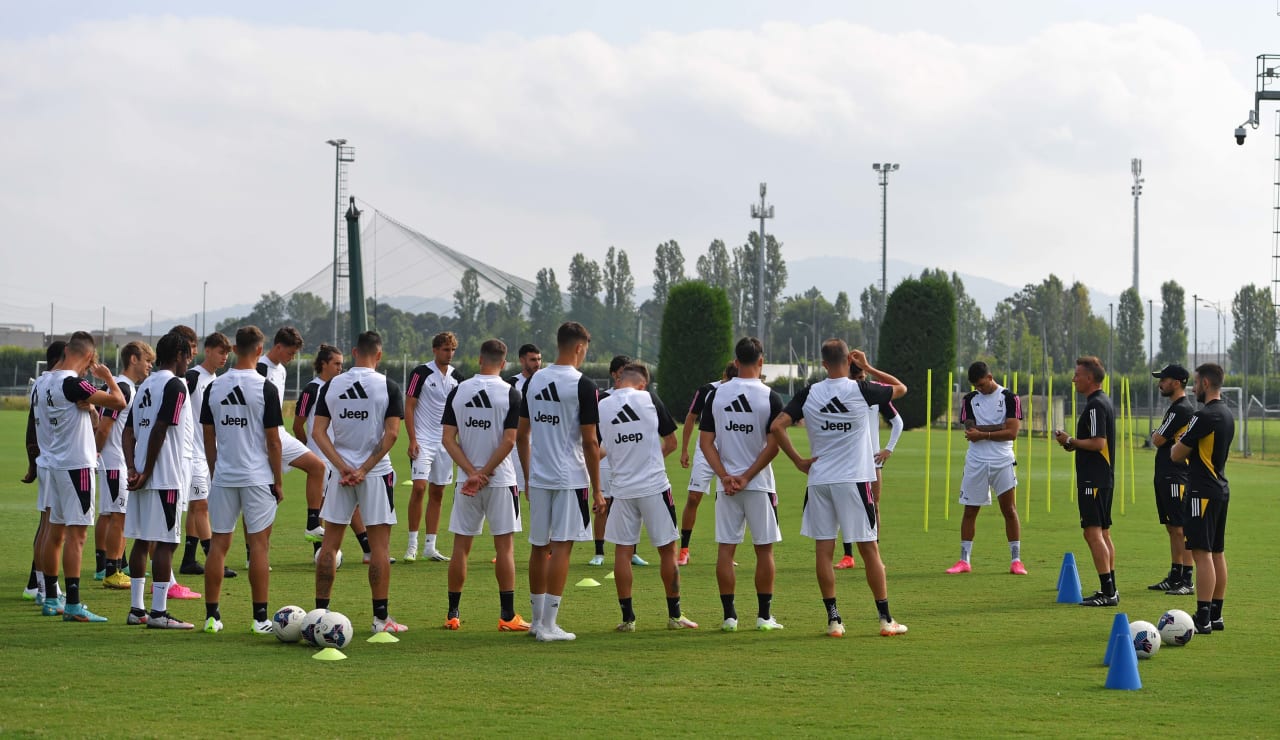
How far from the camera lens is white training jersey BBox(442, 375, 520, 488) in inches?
399

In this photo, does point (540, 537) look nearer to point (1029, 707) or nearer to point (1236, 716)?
point (1029, 707)

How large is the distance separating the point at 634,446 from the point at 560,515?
0.81m

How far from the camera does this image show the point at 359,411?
32.9 feet

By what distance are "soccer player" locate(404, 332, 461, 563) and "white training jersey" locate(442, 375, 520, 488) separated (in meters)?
3.58

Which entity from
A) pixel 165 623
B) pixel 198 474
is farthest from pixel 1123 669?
pixel 198 474

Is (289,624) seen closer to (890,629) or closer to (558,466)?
(558,466)

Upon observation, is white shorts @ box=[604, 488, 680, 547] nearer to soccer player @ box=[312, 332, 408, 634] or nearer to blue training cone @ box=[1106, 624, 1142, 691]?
soccer player @ box=[312, 332, 408, 634]

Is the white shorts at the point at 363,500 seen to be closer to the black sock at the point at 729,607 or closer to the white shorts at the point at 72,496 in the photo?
the white shorts at the point at 72,496

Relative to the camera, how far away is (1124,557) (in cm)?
1584

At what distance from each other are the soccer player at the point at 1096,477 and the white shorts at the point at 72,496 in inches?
328

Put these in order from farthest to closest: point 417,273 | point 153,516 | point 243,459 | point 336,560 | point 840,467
→ 1. point 417,273
2. point 336,560
3. point 840,467
4. point 153,516
5. point 243,459

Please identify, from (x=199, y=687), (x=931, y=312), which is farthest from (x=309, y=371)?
(x=199, y=687)

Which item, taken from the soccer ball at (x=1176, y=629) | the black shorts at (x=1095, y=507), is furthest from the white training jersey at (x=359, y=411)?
the black shorts at (x=1095, y=507)

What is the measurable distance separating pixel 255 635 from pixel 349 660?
1.36 metres
